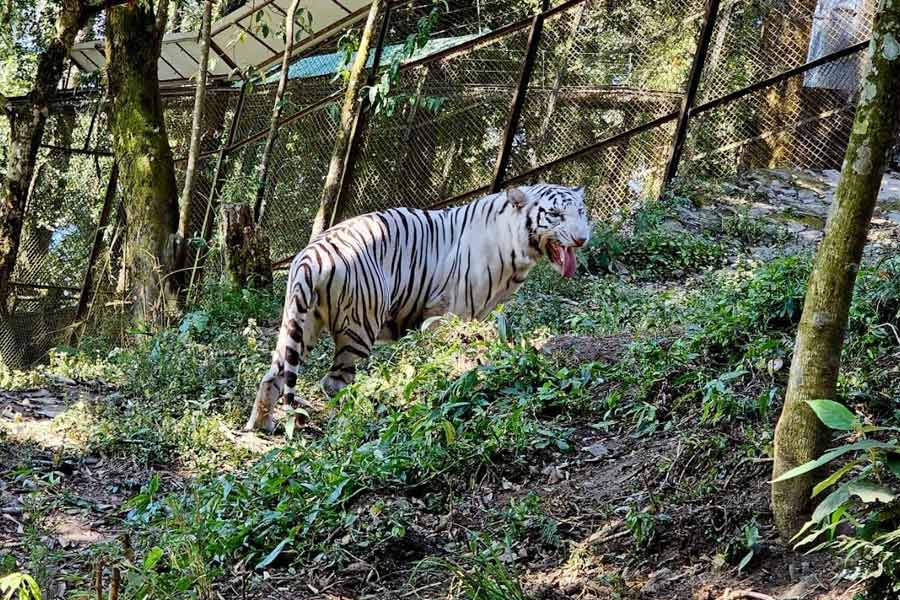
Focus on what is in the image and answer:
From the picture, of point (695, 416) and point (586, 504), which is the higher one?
point (695, 416)

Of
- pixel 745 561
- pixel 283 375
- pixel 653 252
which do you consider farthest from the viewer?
pixel 653 252

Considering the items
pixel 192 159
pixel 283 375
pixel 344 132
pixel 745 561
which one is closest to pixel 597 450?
pixel 745 561

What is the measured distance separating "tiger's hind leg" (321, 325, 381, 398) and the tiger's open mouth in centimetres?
134

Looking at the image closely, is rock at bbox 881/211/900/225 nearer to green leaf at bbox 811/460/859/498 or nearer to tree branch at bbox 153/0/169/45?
tree branch at bbox 153/0/169/45

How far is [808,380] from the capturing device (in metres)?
3.25

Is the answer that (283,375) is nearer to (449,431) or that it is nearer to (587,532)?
(449,431)

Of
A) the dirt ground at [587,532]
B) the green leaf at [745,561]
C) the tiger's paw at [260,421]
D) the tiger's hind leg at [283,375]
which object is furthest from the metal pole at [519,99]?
the green leaf at [745,561]

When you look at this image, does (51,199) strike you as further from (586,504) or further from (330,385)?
(586,504)

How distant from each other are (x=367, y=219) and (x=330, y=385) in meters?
1.18

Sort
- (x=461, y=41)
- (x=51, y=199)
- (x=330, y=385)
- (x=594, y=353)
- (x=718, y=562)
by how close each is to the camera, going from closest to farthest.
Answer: (x=718, y=562) → (x=594, y=353) → (x=330, y=385) → (x=461, y=41) → (x=51, y=199)

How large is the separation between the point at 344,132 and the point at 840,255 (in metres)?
7.46

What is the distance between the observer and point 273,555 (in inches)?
159

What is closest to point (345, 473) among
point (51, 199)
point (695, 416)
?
point (695, 416)

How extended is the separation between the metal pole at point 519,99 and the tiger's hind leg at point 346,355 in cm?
374
